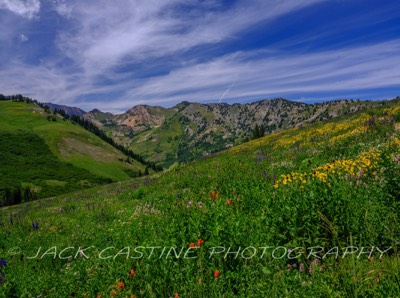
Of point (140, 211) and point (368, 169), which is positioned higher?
point (368, 169)

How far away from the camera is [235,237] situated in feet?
14.0

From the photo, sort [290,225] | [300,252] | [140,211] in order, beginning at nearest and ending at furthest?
1. [300,252]
2. [290,225]
3. [140,211]

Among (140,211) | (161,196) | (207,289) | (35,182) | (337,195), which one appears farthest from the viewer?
(35,182)

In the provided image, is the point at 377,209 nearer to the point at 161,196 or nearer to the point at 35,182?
the point at 161,196

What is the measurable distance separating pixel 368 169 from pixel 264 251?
15.1 ft

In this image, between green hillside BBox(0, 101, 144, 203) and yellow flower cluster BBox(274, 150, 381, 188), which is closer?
yellow flower cluster BBox(274, 150, 381, 188)

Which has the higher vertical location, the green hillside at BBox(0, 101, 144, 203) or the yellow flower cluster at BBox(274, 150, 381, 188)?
the yellow flower cluster at BBox(274, 150, 381, 188)

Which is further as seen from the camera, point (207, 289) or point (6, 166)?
point (6, 166)

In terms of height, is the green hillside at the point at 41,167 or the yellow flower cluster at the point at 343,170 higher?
the yellow flower cluster at the point at 343,170

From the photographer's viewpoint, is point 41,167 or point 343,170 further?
point 41,167

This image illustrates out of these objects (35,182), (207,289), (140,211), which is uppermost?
(207,289)

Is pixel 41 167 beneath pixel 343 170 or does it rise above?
beneath

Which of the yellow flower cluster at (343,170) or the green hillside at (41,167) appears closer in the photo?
the yellow flower cluster at (343,170)

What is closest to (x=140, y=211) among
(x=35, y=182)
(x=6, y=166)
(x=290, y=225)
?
(x=290, y=225)
